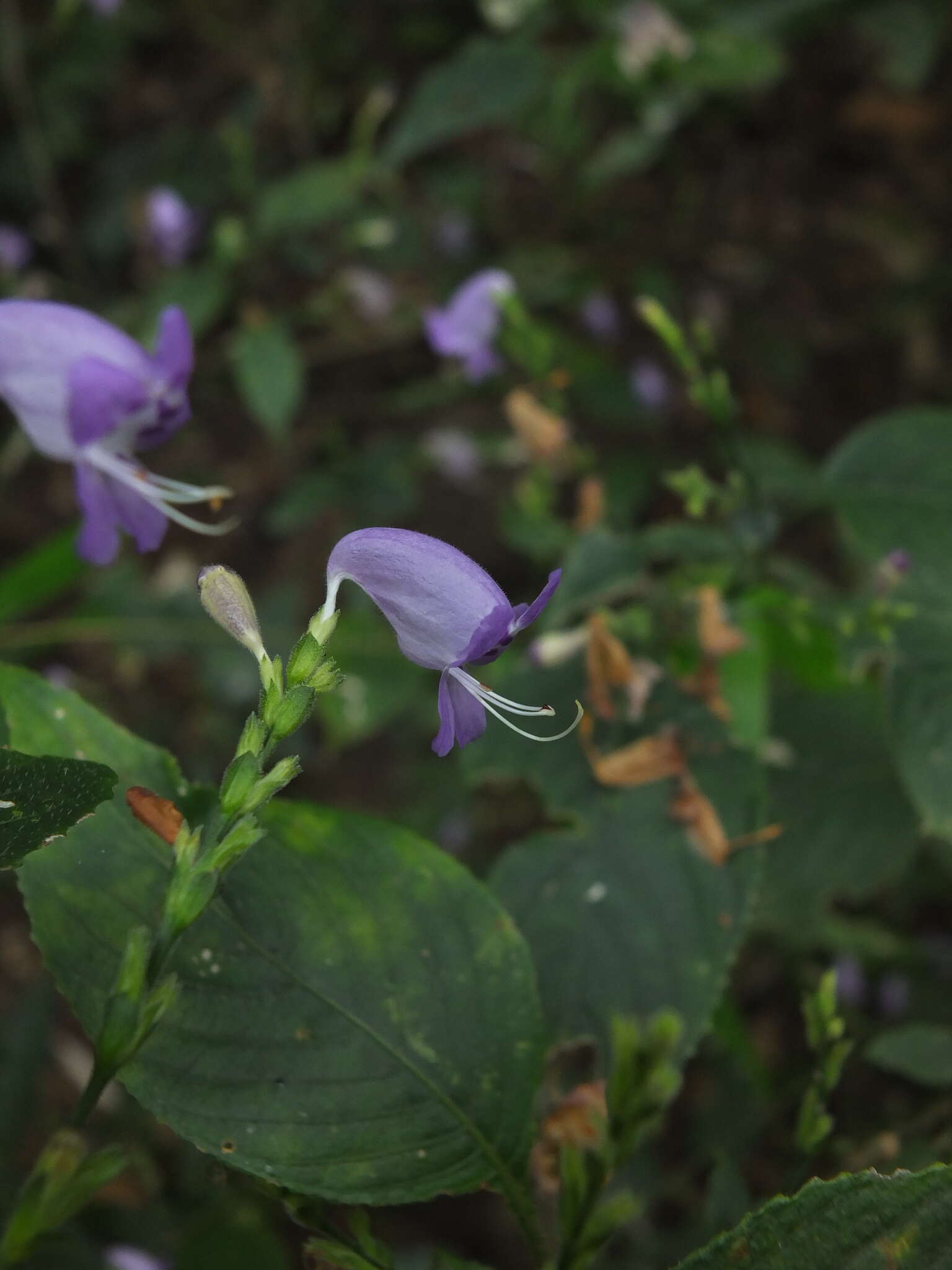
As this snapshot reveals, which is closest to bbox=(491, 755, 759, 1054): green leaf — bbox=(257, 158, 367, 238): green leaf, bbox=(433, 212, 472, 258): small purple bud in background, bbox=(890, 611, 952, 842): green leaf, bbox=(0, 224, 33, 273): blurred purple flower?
bbox=(890, 611, 952, 842): green leaf

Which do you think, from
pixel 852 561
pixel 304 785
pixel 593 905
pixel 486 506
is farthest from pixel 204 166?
pixel 593 905

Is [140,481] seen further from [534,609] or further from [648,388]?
[648,388]

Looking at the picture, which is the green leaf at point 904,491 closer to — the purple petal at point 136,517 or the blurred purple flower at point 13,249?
the purple petal at point 136,517

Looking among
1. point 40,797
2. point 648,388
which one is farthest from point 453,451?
point 40,797

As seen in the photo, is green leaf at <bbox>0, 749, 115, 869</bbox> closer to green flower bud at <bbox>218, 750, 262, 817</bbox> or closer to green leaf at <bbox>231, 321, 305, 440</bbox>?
green flower bud at <bbox>218, 750, 262, 817</bbox>

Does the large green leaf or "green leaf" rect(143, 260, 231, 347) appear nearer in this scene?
the large green leaf
